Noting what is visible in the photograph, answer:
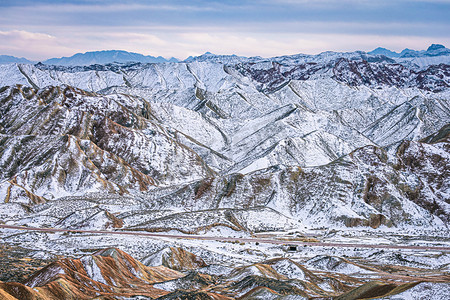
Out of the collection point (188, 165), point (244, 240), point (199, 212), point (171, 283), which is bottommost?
point (244, 240)

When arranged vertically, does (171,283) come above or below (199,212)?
above

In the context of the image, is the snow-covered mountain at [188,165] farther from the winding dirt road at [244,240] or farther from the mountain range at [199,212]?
the winding dirt road at [244,240]

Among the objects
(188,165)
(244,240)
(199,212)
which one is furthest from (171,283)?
(188,165)

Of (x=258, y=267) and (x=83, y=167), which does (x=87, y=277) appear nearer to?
(x=258, y=267)

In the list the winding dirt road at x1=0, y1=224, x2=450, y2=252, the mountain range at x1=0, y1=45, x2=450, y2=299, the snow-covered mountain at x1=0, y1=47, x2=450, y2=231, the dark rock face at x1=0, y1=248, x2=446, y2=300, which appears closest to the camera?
the dark rock face at x1=0, y1=248, x2=446, y2=300

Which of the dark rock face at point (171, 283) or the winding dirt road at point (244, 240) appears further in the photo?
the winding dirt road at point (244, 240)

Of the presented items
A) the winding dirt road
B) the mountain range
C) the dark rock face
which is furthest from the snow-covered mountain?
the dark rock face

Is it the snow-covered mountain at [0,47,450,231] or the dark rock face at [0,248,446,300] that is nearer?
the dark rock face at [0,248,446,300]

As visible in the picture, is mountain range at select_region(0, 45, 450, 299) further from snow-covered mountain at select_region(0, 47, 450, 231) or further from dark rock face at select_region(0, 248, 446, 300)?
snow-covered mountain at select_region(0, 47, 450, 231)

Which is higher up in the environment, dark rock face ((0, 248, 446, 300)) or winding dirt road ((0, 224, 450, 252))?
dark rock face ((0, 248, 446, 300))

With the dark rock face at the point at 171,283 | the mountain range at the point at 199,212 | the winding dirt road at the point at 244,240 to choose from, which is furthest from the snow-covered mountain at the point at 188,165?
the dark rock face at the point at 171,283

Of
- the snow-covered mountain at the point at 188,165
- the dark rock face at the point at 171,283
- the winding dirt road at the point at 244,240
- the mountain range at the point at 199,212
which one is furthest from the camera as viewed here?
the snow-covered mountain at the point at 188,165

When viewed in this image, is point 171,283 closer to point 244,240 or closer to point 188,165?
point 244,240
